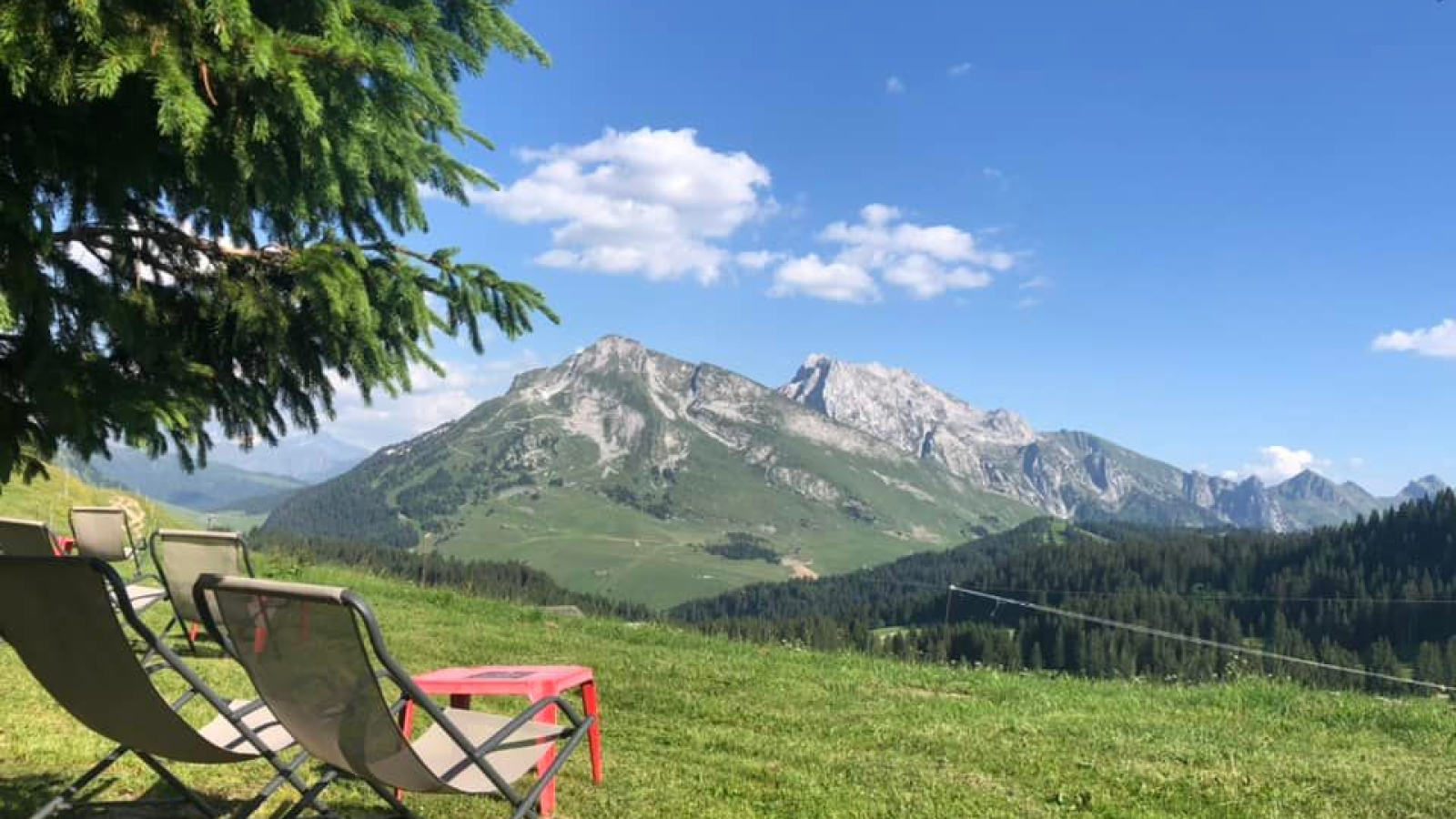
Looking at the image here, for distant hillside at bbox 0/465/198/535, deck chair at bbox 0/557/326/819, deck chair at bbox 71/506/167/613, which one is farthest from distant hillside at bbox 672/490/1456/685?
deck chair at bbox 0/557/326/819

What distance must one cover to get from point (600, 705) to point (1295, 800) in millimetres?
5135

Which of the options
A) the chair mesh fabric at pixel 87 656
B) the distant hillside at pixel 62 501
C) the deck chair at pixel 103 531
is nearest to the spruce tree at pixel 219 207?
the chair mesh fabric at pixel 87 656

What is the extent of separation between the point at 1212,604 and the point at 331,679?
151990 millimetres

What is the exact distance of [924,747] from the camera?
662 centimetres

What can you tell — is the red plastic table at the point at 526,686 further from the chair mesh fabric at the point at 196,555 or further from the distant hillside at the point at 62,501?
the distant hillside at the point at 62,501

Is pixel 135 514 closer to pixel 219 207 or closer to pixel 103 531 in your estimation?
pixel 103 531

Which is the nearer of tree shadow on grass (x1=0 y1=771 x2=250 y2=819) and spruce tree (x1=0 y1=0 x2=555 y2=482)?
spruce tree (x1=0 y1=0 x2=555 y2=482)

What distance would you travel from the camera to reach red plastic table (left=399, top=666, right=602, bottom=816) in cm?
491

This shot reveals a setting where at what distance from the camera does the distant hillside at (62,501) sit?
71.0ft

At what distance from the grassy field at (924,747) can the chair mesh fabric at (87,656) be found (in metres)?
1.50

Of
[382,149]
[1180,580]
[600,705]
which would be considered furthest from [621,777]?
[1180,580]

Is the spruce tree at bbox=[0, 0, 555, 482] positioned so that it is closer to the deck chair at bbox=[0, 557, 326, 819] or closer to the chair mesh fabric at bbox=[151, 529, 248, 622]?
the chair mesh fabric at bbox=[151, 529, 248, 622]

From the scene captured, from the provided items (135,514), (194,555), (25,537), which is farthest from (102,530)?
(135,514)

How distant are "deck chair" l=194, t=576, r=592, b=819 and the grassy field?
1.78m
